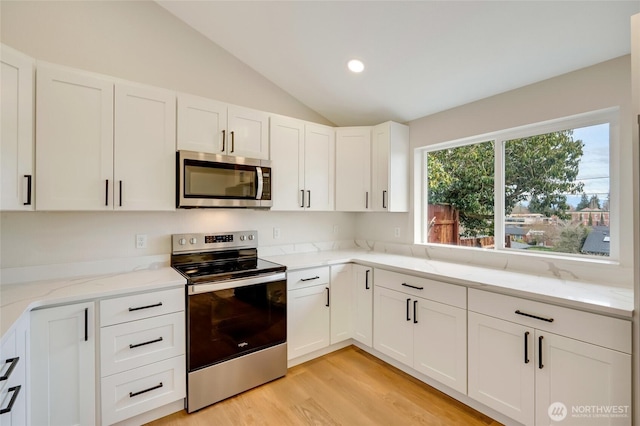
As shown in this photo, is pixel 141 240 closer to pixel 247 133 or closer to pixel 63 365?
pixel 63 365

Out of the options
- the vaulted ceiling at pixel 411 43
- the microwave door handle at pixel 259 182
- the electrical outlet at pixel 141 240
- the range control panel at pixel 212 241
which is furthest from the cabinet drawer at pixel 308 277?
the vaulted ceiling at pixel 411 43

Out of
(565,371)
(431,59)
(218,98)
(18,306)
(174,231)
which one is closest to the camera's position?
(18,306)

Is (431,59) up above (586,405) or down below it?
above

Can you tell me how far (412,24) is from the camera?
200 cm

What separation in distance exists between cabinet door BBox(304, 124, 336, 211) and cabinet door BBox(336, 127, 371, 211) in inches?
2.8

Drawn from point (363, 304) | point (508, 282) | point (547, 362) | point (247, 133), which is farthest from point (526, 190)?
point (247, 133)

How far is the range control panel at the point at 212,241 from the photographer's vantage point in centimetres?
244

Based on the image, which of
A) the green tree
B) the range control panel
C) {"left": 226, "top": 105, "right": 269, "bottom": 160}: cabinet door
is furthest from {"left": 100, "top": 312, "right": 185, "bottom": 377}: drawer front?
the green tree

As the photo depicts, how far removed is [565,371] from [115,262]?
2.96 meters

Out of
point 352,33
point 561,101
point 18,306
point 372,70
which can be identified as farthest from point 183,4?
point 561,101

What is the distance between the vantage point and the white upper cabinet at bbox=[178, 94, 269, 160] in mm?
2236

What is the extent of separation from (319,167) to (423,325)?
5.67 ft

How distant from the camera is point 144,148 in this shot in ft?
6.83

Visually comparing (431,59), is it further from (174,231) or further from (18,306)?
(18,306)
